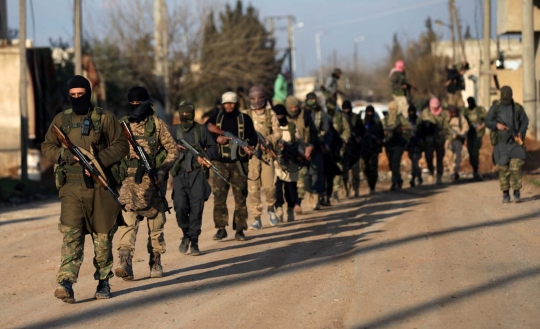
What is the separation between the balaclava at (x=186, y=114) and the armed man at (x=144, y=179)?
150 centimetres

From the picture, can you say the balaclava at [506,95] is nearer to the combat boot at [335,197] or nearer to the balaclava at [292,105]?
the balaclava at [292,105]

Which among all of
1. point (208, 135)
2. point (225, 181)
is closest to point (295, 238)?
point (225, 181)

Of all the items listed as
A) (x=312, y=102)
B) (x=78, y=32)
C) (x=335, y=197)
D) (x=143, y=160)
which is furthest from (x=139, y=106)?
(x=78, y=32)

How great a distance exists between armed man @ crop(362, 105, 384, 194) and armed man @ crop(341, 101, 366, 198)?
32cm

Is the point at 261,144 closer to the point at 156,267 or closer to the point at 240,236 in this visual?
the point at 240,236

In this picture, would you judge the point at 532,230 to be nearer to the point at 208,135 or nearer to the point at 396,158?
the point at 208,135

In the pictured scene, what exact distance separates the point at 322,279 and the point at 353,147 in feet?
32.0

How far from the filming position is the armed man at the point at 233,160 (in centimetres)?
1229

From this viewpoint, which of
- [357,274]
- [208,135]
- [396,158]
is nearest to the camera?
[357,274]

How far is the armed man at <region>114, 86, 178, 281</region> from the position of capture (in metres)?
9.12

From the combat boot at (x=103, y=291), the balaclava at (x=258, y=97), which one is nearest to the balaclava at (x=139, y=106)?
the combat boot at (x=103, y=291)

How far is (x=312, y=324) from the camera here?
7121 millimetres

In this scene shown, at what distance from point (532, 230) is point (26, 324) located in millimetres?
6749

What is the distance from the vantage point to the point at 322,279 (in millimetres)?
9156
